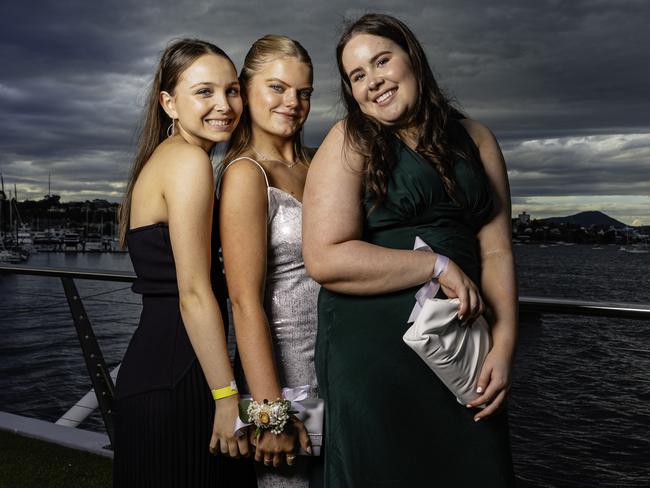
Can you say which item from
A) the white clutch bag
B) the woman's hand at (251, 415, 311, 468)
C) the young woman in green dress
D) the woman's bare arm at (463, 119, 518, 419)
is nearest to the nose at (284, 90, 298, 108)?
the young woman in green dress

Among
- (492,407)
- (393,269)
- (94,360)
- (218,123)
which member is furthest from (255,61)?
(94,360)

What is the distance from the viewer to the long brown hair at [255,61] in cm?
190

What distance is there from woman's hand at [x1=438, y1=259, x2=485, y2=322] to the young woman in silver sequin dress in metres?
0.40

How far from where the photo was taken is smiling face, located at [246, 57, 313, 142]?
1.89 metres

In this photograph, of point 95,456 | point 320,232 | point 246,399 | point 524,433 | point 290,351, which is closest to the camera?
point 320,232

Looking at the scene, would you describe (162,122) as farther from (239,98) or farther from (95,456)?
(95,456)

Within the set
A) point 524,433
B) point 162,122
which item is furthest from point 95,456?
point 162,122

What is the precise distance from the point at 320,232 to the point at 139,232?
1.62ft

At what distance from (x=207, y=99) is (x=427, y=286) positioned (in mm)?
740

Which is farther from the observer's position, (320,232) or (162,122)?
(162,122)

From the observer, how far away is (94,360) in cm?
358

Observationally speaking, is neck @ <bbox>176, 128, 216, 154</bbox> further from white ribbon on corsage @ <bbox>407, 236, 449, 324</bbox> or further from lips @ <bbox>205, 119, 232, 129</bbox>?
white ribbon on corsage @ <bbox>407, 236, 449, 324</bbox>

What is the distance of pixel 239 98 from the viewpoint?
6.08 ft

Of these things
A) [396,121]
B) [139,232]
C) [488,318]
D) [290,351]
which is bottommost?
[290,351]
